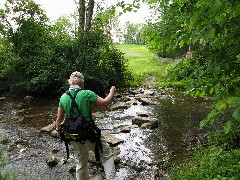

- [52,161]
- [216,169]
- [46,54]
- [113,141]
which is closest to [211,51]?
[216,169]

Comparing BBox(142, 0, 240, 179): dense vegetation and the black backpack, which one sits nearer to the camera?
BBox(142, 0, 240, 179): dense vegetation

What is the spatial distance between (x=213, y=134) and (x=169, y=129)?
8.82 ft

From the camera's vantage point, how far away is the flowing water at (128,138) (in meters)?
7.67

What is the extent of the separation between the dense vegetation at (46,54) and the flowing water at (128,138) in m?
2.75

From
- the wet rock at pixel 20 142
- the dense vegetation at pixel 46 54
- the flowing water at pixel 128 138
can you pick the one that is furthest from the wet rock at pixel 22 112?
the wet rock at pixel 20 142

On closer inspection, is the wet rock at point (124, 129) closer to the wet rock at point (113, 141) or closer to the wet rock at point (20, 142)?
the wet rock at point (113, 141)

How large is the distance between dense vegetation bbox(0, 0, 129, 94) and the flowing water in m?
2.75

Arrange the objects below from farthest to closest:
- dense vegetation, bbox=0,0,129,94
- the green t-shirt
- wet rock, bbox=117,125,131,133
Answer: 1. dense vegetation, bbox=0,0,129,94
2. wet rock, bbox=117,125,131,133
3. the green t-shirt

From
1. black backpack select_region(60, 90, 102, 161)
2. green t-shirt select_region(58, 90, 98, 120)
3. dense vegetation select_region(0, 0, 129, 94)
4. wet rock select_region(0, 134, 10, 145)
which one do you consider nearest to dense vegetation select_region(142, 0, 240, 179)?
green t-shirt select_region(58, 90, 98, 120)

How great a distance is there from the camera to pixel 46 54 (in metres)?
19.4

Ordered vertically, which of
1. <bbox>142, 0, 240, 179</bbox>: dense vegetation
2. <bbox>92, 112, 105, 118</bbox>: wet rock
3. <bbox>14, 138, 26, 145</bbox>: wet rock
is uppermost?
<bbox>142, 0, 240, 179</bbox>: dense vegetation

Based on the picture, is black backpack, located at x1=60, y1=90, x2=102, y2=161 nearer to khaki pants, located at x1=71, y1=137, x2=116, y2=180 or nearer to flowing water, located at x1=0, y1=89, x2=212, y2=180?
khaki pants, located at x1=71, y1=137, x2=116, y2=180

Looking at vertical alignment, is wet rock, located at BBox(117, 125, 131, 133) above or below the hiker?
below

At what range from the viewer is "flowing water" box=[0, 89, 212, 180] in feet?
25.2
